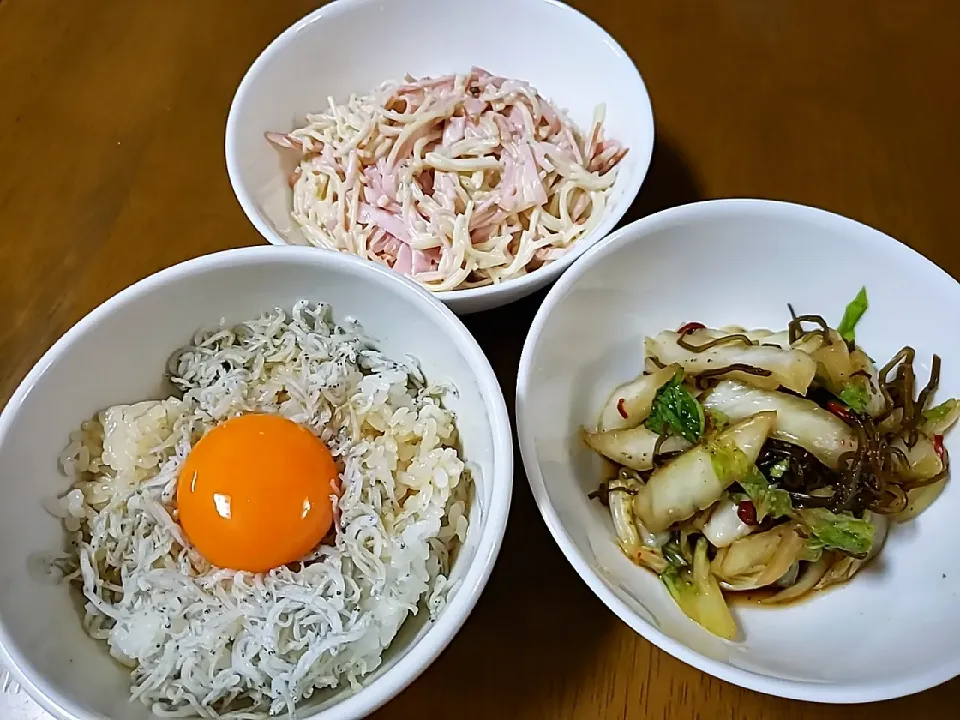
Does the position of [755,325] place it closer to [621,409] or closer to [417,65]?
[621,409]

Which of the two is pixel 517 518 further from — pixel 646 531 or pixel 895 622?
pixel 895 622

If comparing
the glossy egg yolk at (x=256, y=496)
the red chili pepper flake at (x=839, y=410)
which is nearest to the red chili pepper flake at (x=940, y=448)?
the red chili pepper flake at (x=839, y=410)

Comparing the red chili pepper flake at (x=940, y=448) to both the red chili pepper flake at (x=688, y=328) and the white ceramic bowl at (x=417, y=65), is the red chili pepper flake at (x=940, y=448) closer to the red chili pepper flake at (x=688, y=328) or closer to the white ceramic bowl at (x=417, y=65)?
the red chili pepper flake at (x=688, y=328)

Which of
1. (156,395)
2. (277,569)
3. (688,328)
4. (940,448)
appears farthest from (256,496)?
(940,448)

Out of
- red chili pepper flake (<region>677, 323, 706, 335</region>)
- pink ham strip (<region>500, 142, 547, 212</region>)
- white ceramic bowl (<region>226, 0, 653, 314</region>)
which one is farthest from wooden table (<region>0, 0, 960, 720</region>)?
red chili pepper flake (<region>677, 323, 706, 335</region>)

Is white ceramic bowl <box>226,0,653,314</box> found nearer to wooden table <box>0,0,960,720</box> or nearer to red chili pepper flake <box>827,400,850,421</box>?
wooden table <box>0,0,960,720</box>

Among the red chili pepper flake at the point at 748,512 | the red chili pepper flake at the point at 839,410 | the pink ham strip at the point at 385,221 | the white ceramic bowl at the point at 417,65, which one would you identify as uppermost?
the white ceramic bowl at the point at 417,65
